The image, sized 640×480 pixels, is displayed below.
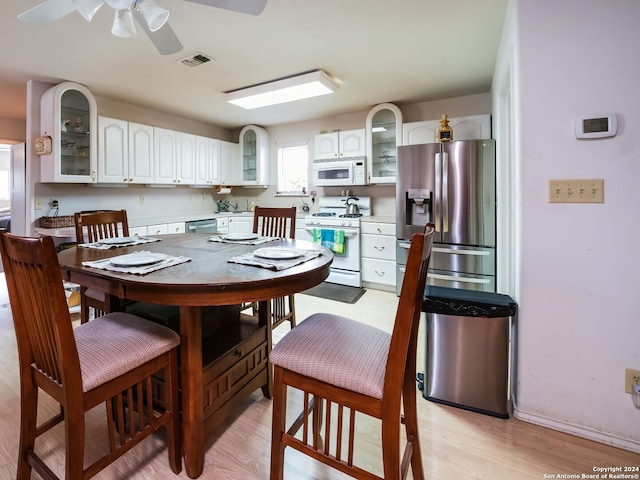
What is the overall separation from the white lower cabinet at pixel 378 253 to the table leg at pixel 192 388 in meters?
2.83

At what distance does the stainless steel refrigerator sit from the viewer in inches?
118

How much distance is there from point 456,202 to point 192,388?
2.78 meters

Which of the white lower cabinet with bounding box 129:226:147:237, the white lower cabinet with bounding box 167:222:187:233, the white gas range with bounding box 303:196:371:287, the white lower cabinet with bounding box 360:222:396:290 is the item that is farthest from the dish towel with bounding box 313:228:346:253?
the white lower cabinet with bounding box 129:226:147:237

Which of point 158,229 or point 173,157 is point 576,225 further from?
point 173,157

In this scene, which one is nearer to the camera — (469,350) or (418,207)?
(469,350)

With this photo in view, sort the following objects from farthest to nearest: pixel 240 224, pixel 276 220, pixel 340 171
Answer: pixel 240 224 → pixel 340 171 → pixel 276 220

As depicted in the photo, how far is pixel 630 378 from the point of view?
1.43 meters

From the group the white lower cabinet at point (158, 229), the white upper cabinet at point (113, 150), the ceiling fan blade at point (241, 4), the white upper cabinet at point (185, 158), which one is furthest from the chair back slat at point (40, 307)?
the white upper cabinet at point (185, 158)

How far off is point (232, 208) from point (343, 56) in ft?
11.7

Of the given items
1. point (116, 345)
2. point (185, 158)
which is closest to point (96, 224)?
point (116, 345)

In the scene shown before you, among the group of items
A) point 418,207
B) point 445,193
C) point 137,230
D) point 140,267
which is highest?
point 445,193

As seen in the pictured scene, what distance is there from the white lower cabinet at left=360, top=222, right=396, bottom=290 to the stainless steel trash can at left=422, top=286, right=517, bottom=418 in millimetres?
1983

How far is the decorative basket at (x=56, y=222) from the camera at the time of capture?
10.4 ft

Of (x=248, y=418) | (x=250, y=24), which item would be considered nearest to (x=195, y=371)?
(x=248, y=418)
